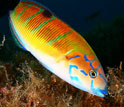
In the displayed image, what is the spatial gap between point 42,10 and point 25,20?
0.25 meters

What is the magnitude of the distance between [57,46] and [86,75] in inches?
17.3

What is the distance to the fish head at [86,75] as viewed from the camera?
1459 millimetres

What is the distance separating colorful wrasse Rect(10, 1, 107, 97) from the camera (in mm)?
1472

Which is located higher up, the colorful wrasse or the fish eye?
the colorful wrasse

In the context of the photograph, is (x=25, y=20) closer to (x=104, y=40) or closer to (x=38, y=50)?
(x=38, y=50)

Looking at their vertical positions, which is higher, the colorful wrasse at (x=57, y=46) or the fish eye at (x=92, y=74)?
the colorful wrasse at (x=57, y=46)

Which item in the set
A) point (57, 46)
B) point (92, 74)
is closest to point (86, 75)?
point (92, 74)

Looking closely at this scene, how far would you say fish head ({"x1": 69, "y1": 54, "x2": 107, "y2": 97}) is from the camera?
4.79 feet

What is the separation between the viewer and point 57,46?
1.56 meters

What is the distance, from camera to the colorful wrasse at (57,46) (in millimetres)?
1472

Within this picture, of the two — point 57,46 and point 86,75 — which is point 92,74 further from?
point 57,46

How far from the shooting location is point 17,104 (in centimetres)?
225

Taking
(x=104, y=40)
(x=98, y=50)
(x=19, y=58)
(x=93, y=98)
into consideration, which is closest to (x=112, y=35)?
(x=104, y=40)

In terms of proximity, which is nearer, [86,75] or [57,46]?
[86,75]
